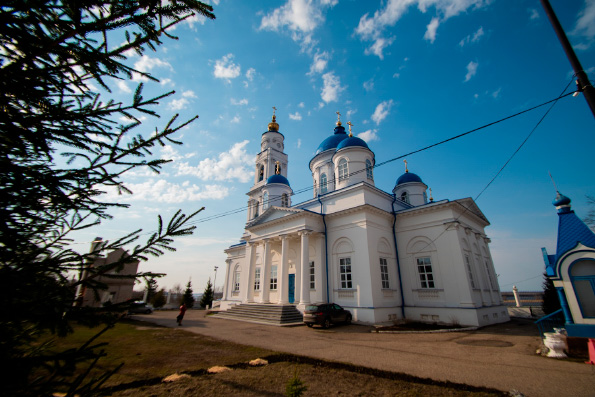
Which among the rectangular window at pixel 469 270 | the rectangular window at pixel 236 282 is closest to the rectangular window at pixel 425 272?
the rectangular window at pixel 469 270

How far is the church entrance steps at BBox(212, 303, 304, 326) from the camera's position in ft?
51.2

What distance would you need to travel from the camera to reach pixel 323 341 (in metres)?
10.3

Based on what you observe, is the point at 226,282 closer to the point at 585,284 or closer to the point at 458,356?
the point at 458,356

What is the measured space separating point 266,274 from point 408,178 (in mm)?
17608

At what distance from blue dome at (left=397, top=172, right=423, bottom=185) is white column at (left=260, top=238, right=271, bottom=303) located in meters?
15.7

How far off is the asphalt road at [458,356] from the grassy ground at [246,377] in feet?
2.75

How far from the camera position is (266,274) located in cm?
1942

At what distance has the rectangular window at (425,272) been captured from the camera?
52.4ft

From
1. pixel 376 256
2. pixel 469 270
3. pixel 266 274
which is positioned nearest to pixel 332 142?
pixel 376 256

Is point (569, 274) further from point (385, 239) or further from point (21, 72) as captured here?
point (21, 72)

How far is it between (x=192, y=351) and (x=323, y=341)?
16.6 feet

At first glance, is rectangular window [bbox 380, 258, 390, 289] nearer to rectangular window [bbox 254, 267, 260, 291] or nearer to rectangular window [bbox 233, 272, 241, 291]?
rectangular window [bbox 254, 267, 260, 291]

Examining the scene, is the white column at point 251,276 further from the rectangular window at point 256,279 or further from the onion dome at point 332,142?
the onion dome at point 332,142

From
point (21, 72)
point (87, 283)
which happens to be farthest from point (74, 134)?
point (87, 283)
